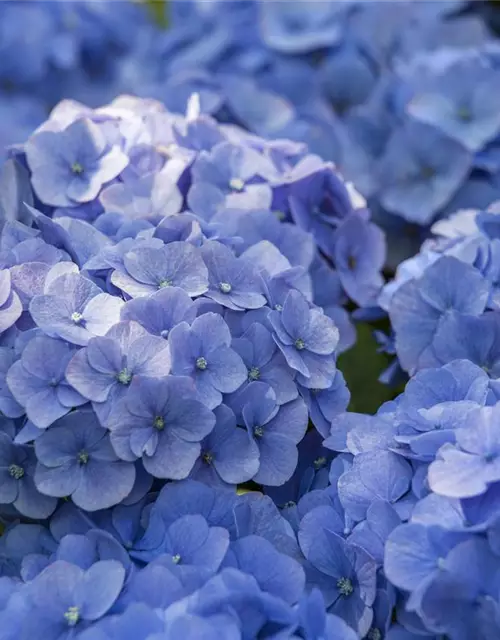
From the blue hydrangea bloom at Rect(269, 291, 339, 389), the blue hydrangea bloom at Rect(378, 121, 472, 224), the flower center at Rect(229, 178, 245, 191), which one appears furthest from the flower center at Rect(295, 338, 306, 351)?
the blue hydrangea bloom at Rect(378, 121, 472, 224)

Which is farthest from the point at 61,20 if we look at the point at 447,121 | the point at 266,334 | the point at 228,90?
the point at 266,334

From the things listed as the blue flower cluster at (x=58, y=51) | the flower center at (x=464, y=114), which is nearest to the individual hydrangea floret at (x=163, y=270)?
the flower center at (x=464, y=114)

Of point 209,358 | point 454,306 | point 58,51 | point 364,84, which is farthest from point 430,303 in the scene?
point 58,51

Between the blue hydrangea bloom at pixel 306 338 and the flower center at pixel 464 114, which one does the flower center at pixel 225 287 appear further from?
the flower center at pixel 464 114

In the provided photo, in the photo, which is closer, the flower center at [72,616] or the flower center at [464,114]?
the flower center at [72,616]

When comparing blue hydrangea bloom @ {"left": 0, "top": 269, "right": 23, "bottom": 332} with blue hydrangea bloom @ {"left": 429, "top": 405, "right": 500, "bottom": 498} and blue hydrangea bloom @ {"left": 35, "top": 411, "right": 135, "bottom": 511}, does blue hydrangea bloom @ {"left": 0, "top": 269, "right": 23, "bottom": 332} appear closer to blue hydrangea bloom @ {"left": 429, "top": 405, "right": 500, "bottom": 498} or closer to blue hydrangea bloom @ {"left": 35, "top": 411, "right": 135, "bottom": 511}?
blue hydrangea bloom @ {"left": 35, "top": 411, "right": 135, "bottom": 511}
